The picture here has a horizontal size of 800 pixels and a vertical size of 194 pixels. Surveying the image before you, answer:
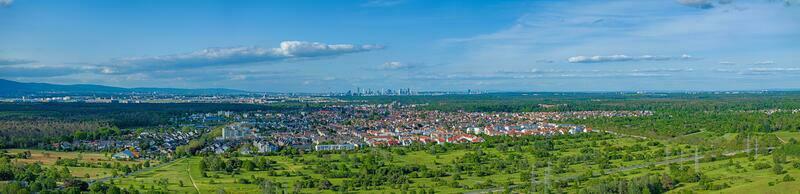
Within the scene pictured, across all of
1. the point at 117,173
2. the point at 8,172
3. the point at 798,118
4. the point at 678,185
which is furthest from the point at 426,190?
the point at 798,118

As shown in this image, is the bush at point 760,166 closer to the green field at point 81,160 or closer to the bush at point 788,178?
the bush at point 788,178

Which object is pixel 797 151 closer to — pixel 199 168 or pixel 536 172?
pixel 536 172

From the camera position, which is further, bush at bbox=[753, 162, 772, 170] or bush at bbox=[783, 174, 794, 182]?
bush at bbox=[753, 162, 772, 170]

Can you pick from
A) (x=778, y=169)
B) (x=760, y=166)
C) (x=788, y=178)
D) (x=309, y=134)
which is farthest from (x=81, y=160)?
(x=778, y=169)

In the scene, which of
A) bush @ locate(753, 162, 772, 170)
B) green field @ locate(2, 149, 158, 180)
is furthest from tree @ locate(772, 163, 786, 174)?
green field @ locate(2, 149, 158, 180)

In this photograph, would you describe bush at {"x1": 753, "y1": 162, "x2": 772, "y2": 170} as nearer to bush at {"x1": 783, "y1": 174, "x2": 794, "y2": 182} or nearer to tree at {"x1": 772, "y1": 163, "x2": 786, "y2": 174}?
tree at {"x1": 772, "y1": 163, "x2": 786, "y2": 174}

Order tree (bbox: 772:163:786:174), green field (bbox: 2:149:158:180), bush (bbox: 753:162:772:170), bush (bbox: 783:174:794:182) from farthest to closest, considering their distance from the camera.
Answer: green field (bbox: 2:149:158:180) < bush (bbox: 753:162:772:170) < tree (bbox: 772:163:786:174) < bush (bbox: 783:174:794:182)

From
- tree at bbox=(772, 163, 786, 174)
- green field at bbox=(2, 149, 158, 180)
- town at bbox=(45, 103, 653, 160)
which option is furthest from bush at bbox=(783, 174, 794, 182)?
green field at bbox=(2, 149, 158, 180)

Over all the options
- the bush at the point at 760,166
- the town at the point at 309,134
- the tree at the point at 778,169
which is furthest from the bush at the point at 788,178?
the town at the point at 309,134

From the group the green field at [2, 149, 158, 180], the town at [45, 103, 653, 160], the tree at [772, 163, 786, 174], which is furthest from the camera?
the town at [45, 103, 653, 160]

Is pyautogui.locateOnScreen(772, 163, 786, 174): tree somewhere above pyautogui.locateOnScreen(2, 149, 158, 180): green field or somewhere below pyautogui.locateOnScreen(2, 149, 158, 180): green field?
above

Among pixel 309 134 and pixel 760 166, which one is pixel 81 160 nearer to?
pixel 309 134
